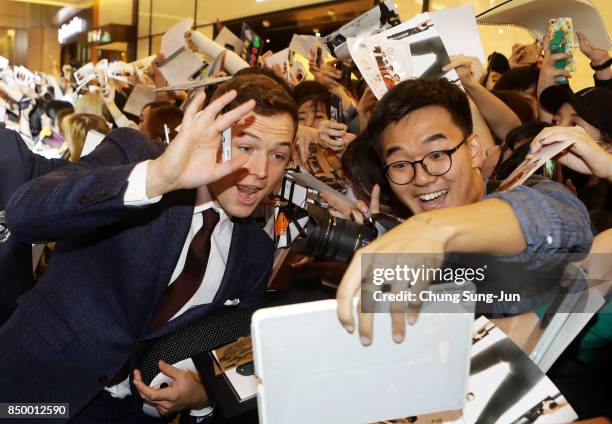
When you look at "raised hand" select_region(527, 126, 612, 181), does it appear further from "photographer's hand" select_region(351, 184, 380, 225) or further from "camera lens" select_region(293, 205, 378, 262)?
"photographer's hand" select_region(351, 184, 380, 225)

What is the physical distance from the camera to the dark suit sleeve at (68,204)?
1.06 m

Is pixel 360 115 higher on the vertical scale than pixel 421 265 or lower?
higher

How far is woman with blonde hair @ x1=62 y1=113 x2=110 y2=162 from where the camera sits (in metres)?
3.25

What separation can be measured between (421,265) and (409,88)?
2.96 ft

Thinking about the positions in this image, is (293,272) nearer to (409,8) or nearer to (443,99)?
(443,99)

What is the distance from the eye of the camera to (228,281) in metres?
1.46

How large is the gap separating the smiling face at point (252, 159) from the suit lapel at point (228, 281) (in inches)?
3.7

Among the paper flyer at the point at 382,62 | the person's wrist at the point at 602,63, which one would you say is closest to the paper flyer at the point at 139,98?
the paper flyer at the point at 382,62

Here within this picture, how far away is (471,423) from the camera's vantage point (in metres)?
0.73

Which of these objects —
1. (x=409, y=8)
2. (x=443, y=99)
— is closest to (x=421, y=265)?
(x=443, y=99)

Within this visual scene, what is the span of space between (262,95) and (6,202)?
870mm

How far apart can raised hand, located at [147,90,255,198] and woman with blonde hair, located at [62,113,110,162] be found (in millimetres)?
2345

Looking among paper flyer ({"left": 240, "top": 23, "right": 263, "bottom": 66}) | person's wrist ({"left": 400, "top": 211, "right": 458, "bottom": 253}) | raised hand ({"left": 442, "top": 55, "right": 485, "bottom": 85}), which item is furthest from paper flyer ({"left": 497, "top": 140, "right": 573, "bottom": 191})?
paper flyer ({"left": 240, "top": 23, "right": 263, "bottom": 66})

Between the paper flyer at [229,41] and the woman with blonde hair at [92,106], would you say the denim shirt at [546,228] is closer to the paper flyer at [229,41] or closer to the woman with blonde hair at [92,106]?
the paper flyer at [229,41]
